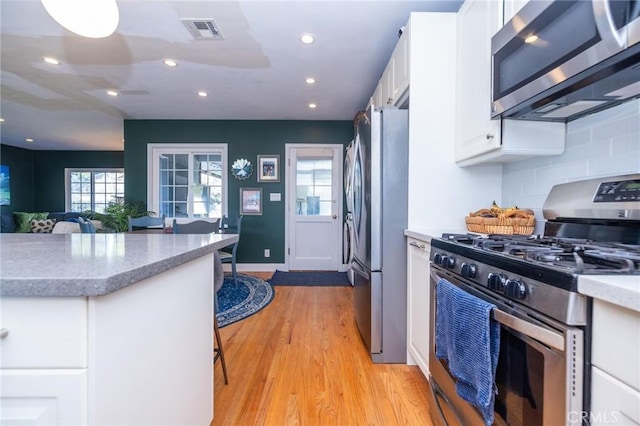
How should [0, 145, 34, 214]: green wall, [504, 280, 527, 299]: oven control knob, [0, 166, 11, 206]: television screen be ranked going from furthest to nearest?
[0, 145, 34, 214]: green wall, [0, 166, 11, 206]: television screen, [504, 280, 527, 299]: oven control knob

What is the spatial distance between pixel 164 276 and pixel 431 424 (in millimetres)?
1396

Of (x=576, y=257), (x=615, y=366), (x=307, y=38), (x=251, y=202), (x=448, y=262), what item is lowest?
(x=615, y=366)

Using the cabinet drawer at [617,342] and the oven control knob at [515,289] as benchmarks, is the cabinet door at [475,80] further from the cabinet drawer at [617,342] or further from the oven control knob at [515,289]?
the cabinet drawer at [617,342]

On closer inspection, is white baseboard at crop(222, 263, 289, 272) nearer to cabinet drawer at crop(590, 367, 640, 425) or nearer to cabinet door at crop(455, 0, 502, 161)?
cabinet door at crop(455, 0, 502, 161)

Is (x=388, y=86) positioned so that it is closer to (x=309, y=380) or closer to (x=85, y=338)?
(x=309, y=380)

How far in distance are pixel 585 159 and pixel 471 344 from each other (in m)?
1.09

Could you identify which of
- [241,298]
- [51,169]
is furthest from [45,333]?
[51,169]

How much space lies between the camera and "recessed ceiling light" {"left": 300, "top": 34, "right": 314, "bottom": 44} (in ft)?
7.80

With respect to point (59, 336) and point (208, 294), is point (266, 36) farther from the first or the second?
point (59, 336)

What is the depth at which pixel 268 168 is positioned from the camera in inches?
184

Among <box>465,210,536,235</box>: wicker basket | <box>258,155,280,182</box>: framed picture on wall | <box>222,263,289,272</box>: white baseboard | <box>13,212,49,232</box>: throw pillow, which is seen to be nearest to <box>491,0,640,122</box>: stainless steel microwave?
<box>465,210,536,235</box>: wicker basket

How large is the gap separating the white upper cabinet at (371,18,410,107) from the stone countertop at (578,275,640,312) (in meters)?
1.72

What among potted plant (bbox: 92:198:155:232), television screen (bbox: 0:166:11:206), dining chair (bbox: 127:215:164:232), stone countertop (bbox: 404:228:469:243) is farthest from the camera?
television screen (bbox: 0:166:11:206)

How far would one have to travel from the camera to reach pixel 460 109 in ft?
5.98
